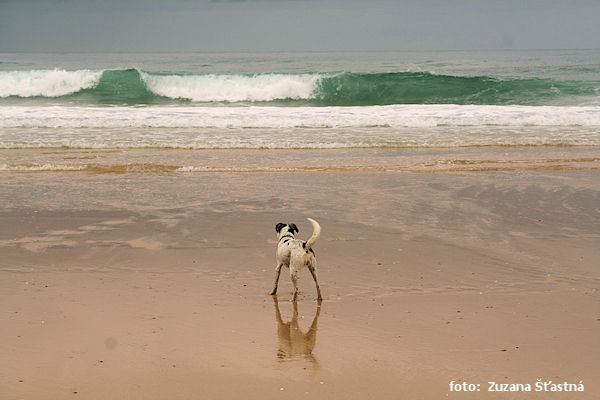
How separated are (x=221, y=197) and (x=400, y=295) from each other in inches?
186

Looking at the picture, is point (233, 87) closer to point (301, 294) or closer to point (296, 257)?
point (301, 294)

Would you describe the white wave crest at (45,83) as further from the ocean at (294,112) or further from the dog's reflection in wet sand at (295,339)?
the dog's reflection in wet sand at (295,339)

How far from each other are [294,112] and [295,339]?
18.5 meters

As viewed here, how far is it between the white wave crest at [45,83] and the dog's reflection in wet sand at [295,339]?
31.6 meters

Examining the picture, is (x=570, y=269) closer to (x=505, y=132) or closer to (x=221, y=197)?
(x=221, y=197)

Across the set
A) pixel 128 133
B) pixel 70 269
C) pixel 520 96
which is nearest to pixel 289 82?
pixel 520 96

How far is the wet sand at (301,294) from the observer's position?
14.2 ft

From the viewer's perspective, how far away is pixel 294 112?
22.9m

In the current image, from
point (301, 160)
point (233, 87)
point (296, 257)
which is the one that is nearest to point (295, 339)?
point (296, 257)

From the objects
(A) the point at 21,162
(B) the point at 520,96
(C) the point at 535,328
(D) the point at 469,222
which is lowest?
(C) the point at 535,328

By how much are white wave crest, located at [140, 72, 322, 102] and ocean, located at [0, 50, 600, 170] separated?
5 cm

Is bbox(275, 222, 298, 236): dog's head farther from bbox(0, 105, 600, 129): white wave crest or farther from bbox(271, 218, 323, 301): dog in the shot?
bbox(0, 105, 600, 129): white wave crest

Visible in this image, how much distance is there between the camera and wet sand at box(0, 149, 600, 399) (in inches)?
171

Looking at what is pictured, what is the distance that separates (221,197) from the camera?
394 inches
